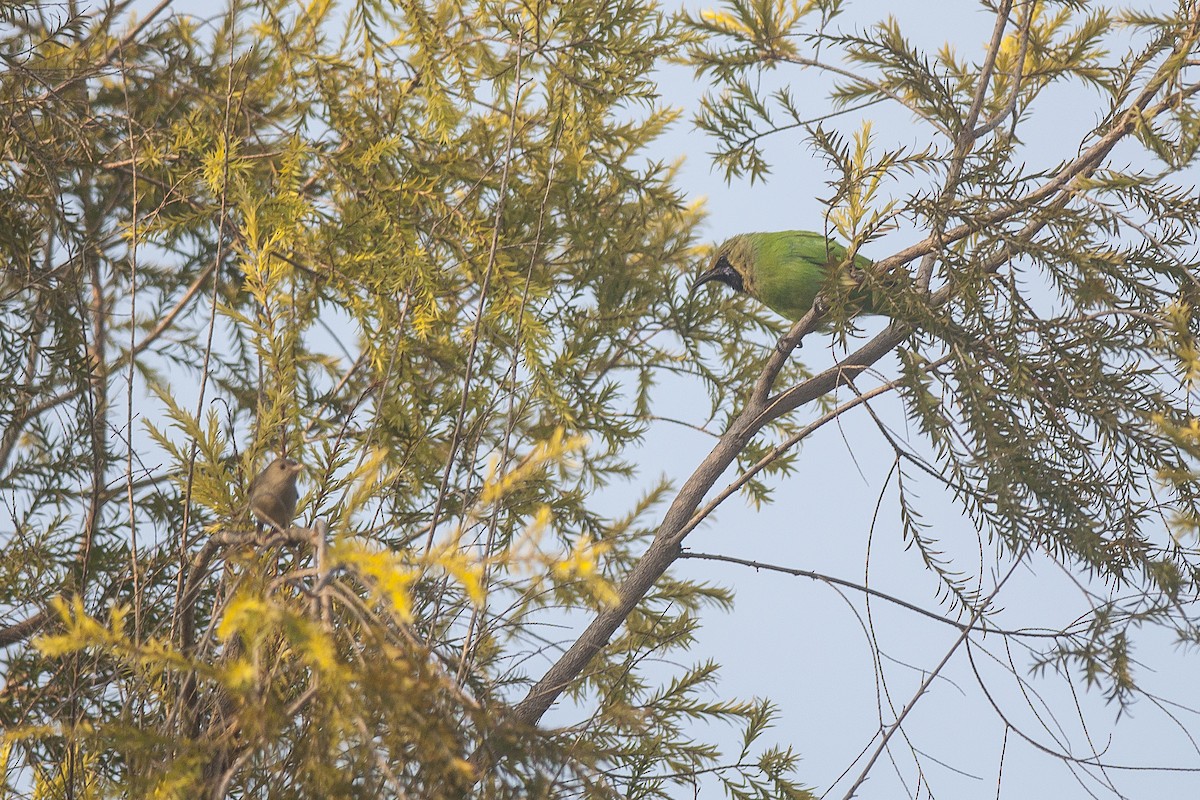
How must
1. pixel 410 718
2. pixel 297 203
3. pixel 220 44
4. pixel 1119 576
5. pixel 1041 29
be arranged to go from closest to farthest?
pixel 410 718, pixel 1119 576, pixel 297 203, pixel 1041 29, pixel 220 44

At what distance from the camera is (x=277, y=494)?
51.0 inches

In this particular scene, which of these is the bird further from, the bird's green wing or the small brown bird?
the small brown bird

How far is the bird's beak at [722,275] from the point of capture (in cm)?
229

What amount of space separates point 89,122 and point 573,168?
810 millimetres

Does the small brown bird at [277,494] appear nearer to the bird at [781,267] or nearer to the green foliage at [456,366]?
the green foliage at [456,366]

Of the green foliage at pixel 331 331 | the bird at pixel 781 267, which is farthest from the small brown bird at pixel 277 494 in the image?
the bird at pixel 781 267

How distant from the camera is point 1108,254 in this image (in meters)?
1.18

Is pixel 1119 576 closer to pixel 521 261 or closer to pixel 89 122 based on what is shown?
pixel 521 261

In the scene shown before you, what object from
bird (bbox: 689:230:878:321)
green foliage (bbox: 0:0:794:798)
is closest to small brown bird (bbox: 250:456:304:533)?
green foliage (bbox: 0:0:794:798)

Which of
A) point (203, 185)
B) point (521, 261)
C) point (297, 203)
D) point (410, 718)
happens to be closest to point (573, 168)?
point (521, 261)

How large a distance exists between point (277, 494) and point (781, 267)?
1141 mm

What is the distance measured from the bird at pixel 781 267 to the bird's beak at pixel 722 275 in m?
0.02

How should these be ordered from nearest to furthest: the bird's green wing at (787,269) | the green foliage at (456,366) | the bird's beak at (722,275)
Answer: the green foliage at (456,366) < the bird's green wing at (787,269) < the bird's beak at (722,275)

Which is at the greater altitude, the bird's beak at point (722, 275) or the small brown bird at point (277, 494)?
the bird's beak at point (722, 275)
